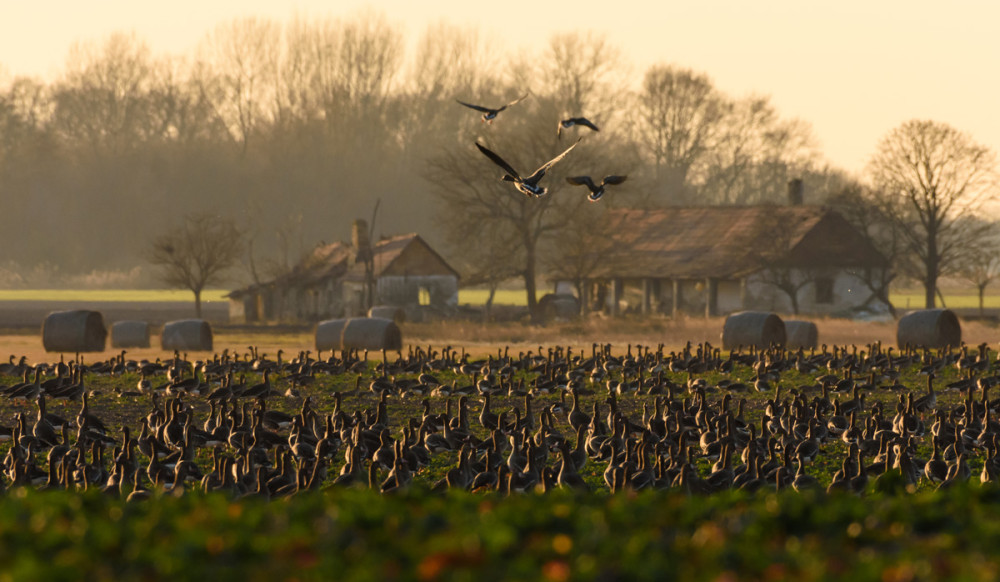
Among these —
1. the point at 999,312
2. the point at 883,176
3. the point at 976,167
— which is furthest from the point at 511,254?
the point at 999,312

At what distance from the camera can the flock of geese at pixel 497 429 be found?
16344 mm

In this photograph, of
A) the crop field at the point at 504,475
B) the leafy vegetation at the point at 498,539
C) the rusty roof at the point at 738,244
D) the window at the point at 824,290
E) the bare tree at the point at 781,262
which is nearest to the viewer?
the leafy vegetation at the point at 498,539

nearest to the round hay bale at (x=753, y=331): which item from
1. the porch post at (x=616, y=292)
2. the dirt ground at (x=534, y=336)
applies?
the dirt ground at (x=534, y=336)

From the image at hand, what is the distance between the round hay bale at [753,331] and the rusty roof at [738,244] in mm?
21879

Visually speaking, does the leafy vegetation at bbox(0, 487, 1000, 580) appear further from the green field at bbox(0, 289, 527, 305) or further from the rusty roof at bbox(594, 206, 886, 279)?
the green field at bbox(0, 289, 527, 305)

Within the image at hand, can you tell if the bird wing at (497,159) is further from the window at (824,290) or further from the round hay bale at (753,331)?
the window at (824,290)

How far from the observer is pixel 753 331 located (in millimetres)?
43625

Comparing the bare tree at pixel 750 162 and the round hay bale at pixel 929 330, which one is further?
the bare tree at pixel 750 162

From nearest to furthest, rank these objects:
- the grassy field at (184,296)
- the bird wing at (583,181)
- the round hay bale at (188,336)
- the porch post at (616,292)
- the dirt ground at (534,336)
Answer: the bird wing at (583,181)
the round hay bale at (188,336)
the dirt ground at (534,336)
the porch post at (616,292)
the grassy field at (184,296)

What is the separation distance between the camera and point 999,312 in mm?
83062

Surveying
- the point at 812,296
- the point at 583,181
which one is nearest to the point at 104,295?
the point at 812,296

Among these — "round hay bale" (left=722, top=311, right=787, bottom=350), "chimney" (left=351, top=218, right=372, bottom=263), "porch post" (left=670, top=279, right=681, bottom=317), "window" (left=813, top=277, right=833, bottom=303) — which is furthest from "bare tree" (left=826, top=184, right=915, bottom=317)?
"chimney" (left=351, top=218, right=372, bottom=263)

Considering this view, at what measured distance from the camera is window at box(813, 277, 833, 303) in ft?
223

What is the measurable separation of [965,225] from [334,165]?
211ft
